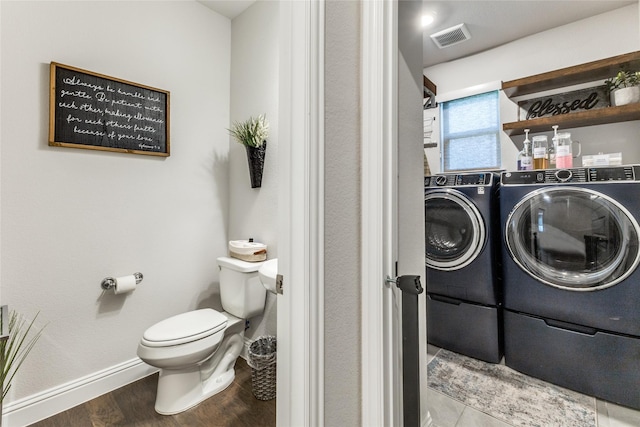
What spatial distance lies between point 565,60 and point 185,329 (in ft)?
10.9

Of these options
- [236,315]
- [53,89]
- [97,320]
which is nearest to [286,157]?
[236,315]

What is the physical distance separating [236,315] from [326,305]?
1.33 metres

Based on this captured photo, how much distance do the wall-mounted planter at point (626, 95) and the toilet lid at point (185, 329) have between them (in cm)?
291

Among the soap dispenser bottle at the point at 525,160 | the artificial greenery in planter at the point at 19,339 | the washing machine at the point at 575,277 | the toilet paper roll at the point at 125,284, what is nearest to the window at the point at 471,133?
the soap dispenser bottle at the point at 525,160

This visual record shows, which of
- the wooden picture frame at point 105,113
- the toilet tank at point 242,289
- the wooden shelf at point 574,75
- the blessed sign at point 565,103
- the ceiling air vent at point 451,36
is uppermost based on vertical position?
the ceiling air vent at point 451,36

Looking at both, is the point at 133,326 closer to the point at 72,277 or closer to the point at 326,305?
the point at 72,277

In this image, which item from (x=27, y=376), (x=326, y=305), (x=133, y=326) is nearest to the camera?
(x=326, y=305)

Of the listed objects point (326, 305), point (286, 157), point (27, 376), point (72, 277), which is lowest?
point (27, 376)

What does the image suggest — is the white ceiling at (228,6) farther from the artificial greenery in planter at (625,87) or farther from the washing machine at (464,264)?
the artificial greenery in planter at (625,87)

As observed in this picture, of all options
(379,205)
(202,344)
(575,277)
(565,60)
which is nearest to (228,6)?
(379,205)

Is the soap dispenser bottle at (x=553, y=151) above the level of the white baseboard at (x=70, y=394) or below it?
above

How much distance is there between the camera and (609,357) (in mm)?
1549

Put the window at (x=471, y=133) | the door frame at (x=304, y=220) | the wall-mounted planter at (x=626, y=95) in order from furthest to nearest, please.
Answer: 1. the window at (x=471, y=133)
2. the wall-mounted planter at (x=626, y=95)
3. the door frame at (x=304, y=220)

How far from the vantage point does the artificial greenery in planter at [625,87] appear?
1840 millimetres
